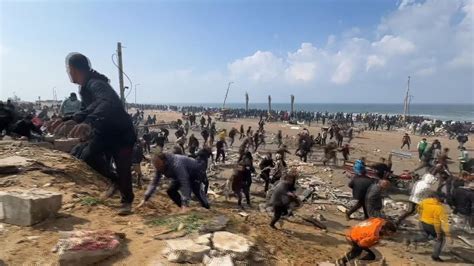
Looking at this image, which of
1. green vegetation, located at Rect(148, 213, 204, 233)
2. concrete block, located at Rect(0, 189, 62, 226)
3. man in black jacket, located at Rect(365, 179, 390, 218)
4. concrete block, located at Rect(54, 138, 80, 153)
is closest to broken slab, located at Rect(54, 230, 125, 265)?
concrete block, located at Rect(0, 189, 62, 226)

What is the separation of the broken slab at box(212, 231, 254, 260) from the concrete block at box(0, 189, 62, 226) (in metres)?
2.25

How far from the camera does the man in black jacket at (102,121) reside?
4.88 meters

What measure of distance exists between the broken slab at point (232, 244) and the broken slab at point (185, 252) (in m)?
0.18

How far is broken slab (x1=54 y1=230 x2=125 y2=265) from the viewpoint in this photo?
3953 millimetres

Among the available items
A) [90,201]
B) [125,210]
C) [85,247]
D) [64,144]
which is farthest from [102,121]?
[64,144]

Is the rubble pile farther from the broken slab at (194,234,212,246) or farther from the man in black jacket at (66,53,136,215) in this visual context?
the man in black jacket at (66,53,136,215)

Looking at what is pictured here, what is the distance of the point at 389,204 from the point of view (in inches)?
461

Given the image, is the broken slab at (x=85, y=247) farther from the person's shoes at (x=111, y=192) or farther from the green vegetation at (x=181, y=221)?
the person's shoes at (x=111, y=192)

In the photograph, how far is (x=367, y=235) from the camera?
5.53 m

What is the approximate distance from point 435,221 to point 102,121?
20.2 feet

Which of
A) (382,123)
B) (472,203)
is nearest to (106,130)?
(472,203)

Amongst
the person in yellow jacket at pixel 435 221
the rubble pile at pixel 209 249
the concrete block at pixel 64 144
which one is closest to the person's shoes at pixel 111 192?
the rubble pile at pixel 209 249

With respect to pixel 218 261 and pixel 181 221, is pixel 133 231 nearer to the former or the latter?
pixel 181 221

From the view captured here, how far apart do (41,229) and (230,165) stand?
13.1 metres
